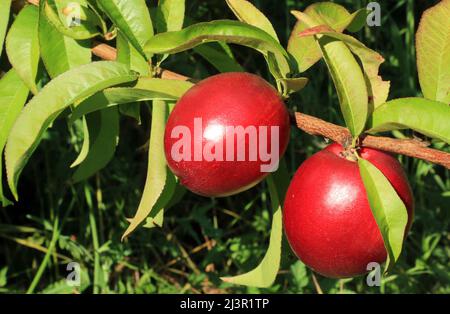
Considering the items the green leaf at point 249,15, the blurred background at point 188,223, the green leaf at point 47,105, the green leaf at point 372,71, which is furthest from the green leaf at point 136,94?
the blurred background at point 188,223

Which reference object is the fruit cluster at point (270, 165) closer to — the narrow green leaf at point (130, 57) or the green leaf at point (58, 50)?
the narrow green leaf at point (130, 57)

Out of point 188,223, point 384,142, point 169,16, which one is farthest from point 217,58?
point 188,223

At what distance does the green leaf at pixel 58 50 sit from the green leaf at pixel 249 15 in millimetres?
241

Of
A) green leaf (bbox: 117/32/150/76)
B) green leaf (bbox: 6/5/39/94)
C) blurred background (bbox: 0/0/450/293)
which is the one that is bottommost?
blurred background (bbox: 0/0/450/293)

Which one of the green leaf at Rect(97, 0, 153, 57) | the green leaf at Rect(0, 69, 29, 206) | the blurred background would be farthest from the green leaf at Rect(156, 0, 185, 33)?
the blurred background

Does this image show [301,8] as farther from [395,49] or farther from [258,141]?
[258,141]

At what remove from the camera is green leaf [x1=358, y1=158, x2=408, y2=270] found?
2.71ft

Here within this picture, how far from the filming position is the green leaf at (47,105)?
877 mm

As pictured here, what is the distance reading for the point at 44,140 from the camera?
207 centimetres

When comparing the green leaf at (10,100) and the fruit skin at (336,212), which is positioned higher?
the green leaf at (10,100)

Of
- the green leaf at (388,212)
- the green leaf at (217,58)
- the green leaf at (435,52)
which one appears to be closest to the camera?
the green leaf at (388,212)

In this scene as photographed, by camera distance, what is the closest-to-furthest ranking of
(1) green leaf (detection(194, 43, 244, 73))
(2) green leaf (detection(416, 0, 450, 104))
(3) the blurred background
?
(2) green leaf (detection(416, 0, 450, 104)) < (1) green leaf (detection(194, 43, 244, 73)) < (3) the blurred background

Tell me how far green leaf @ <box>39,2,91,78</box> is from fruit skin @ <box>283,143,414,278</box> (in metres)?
0.38

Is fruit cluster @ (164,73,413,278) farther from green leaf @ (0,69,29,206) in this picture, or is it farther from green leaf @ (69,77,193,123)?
green leaf @ (0,69,29,206)
